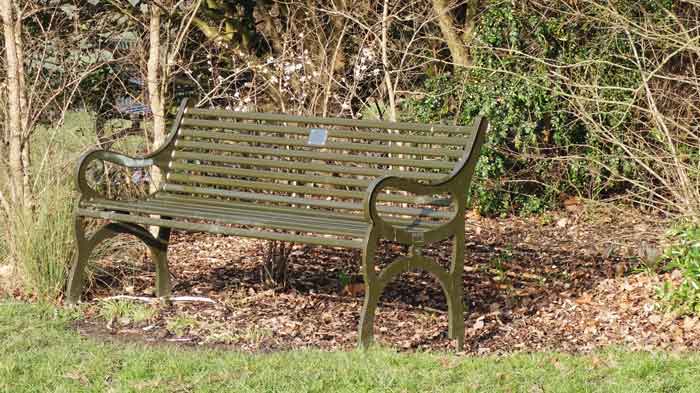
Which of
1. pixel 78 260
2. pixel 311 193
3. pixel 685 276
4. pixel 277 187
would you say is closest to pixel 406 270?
pixel 311 193

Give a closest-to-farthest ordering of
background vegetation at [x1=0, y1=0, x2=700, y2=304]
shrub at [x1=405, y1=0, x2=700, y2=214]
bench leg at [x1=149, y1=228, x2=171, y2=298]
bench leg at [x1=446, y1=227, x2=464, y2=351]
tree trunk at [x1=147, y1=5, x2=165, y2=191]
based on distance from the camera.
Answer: bench leg at [x1=446, y1=227, x2=464, y2=351] < bench leg at [x1=149, y1=228, x2=171, y2=298] < tree trunk at [x1=147, y1=5, x2=165, y2=191] < background vegetation at [x1=0, y1=0, x2=700, y2=304] < shrub at [x1=405, y1=0, x2=700, y2=214]

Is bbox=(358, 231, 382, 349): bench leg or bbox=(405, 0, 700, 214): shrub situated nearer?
bbox=(358, 231, 382, 349): bench leg

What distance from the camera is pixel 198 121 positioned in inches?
272

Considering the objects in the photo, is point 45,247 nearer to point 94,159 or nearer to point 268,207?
point 94,159

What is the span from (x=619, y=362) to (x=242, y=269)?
10.6ft

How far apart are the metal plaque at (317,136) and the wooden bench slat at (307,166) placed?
128 mm

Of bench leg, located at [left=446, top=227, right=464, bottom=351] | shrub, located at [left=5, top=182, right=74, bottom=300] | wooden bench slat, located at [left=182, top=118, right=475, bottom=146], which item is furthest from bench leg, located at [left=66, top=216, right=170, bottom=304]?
bench leg, located at [left=446, top=227, right=464, bottom=351]

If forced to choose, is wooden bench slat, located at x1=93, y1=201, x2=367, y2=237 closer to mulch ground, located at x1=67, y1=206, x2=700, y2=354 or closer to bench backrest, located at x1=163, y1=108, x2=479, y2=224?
bench backrest, located at x1=163, y1=108, x2=479, y2=224

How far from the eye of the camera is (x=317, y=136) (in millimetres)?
6457

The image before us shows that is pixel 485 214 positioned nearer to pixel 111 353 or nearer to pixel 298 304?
pixel 298 304

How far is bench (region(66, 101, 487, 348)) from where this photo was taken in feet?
17.9

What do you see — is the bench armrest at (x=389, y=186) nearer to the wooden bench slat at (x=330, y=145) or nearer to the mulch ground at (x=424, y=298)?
the wooden bench slat at (x=330, y=145)

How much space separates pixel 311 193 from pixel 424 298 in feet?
3.46

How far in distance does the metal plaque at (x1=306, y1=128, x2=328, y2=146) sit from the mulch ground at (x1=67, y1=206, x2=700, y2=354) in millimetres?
962
